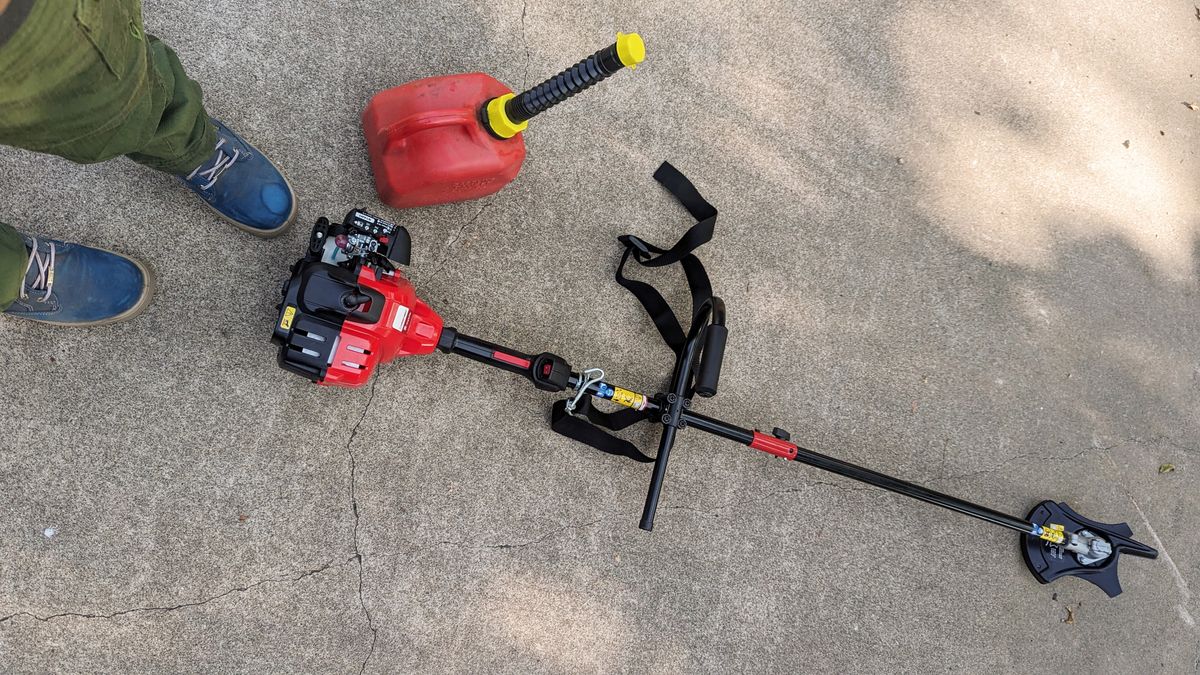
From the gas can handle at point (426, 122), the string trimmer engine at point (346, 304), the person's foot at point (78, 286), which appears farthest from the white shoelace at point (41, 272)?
the gas can handle at point (426, 122)

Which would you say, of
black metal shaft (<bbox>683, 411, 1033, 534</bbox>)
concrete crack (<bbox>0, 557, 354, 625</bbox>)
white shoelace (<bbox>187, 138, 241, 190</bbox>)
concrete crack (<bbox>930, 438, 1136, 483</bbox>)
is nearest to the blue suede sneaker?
white shoelace (<bbox>187, 138, 241, 190</bbox>)

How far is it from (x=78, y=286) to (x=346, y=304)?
644 millimetres

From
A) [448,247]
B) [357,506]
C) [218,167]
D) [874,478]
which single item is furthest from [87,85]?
[874,478]

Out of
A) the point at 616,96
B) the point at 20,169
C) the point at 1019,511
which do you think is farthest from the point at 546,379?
the point at 1019,511

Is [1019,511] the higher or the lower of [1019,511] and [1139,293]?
the lower

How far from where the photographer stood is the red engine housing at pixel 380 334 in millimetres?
1312

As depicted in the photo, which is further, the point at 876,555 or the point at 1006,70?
the point at 1006,70

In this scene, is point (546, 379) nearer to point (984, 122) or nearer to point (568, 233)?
point (568, 233)

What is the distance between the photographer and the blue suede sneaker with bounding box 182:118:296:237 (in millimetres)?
1484

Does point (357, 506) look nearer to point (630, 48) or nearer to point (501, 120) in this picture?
point (501, 120)

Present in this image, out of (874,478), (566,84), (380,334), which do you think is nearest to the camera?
(566,84)

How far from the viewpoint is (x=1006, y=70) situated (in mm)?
2070

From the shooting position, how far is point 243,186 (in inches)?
59.5

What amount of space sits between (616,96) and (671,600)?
1.31 metres
